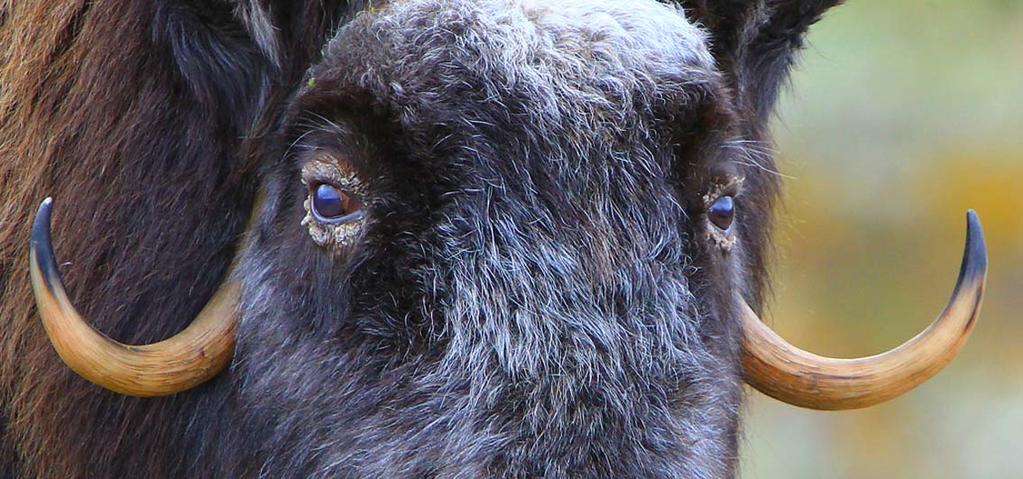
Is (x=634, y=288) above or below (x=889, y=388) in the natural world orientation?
above

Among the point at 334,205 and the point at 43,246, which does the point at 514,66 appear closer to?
the point at 334,205

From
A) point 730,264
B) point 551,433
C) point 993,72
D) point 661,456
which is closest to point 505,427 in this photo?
point 551,433

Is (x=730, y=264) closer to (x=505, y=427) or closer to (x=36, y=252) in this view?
(x=505, y=427)

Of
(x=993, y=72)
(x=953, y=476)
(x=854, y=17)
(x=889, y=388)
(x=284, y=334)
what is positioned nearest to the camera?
(x=284, y=334)

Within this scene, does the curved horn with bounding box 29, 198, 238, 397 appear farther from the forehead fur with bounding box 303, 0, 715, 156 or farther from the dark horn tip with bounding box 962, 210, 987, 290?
the dark horn tip with bounding box 962, 210, 987, 290

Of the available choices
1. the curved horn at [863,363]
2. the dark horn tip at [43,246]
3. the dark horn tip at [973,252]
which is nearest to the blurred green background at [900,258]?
the curved horn at [863,363]

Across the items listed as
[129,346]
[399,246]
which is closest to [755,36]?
[399,246]

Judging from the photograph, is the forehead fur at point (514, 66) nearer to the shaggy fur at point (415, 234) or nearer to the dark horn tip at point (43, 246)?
the shaggy fur at point (415, 234)
